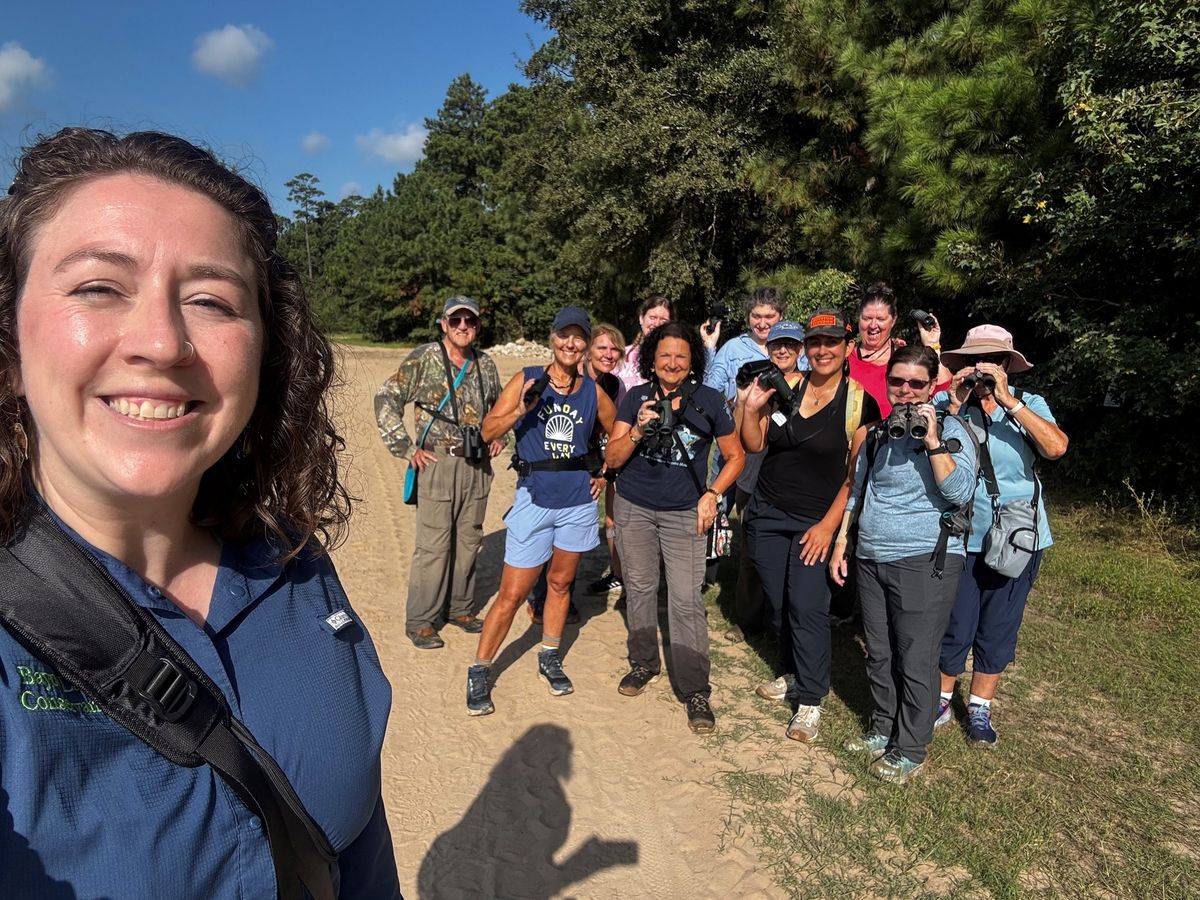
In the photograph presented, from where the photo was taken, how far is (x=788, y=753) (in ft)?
13.4

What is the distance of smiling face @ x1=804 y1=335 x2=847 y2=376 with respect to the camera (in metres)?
4.05

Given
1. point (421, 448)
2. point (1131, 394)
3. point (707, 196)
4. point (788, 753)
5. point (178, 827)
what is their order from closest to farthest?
1. point (178, 827)
2. point (788, 753)
3. point (421, 448)
4. point (1131, 394)
5. point (707, 196)

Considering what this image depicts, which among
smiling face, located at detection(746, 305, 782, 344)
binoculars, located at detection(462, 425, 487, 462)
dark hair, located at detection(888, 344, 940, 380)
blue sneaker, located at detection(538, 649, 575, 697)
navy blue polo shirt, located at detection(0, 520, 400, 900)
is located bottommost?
blue sneaker, located at detection(538, 649, 575, 697)

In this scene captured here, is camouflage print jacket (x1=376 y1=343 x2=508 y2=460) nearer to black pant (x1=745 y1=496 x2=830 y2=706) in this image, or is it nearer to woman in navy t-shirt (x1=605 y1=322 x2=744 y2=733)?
woman in navy t-shirt (x1=605 y1=322 x2=744 y2=733)

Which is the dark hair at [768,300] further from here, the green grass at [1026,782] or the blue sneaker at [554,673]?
the blue sneaker at [554,673]

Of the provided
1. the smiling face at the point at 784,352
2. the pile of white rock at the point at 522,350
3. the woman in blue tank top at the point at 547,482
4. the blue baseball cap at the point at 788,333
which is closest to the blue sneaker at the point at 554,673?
the woman in blue tank top at the point at 547,482

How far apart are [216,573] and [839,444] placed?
355 cm

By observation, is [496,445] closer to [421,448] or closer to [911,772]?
[421,448]

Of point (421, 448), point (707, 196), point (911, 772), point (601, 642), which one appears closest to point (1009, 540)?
point (911, 772)

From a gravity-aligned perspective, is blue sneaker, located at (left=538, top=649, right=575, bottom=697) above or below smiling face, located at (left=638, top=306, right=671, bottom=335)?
below

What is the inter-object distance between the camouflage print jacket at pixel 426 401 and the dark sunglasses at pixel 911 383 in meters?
2.75

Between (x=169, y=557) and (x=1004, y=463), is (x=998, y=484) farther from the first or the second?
(x=169, y=557)

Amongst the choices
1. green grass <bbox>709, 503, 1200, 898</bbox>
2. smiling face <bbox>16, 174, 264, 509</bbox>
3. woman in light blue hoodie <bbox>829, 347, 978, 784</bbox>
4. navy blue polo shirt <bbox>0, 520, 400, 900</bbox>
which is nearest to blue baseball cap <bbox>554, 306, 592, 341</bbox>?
woman in light blue hoodie <bbox>829, 347, 978, 784</bbox>

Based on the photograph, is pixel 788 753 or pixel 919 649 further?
pixel 788 753
